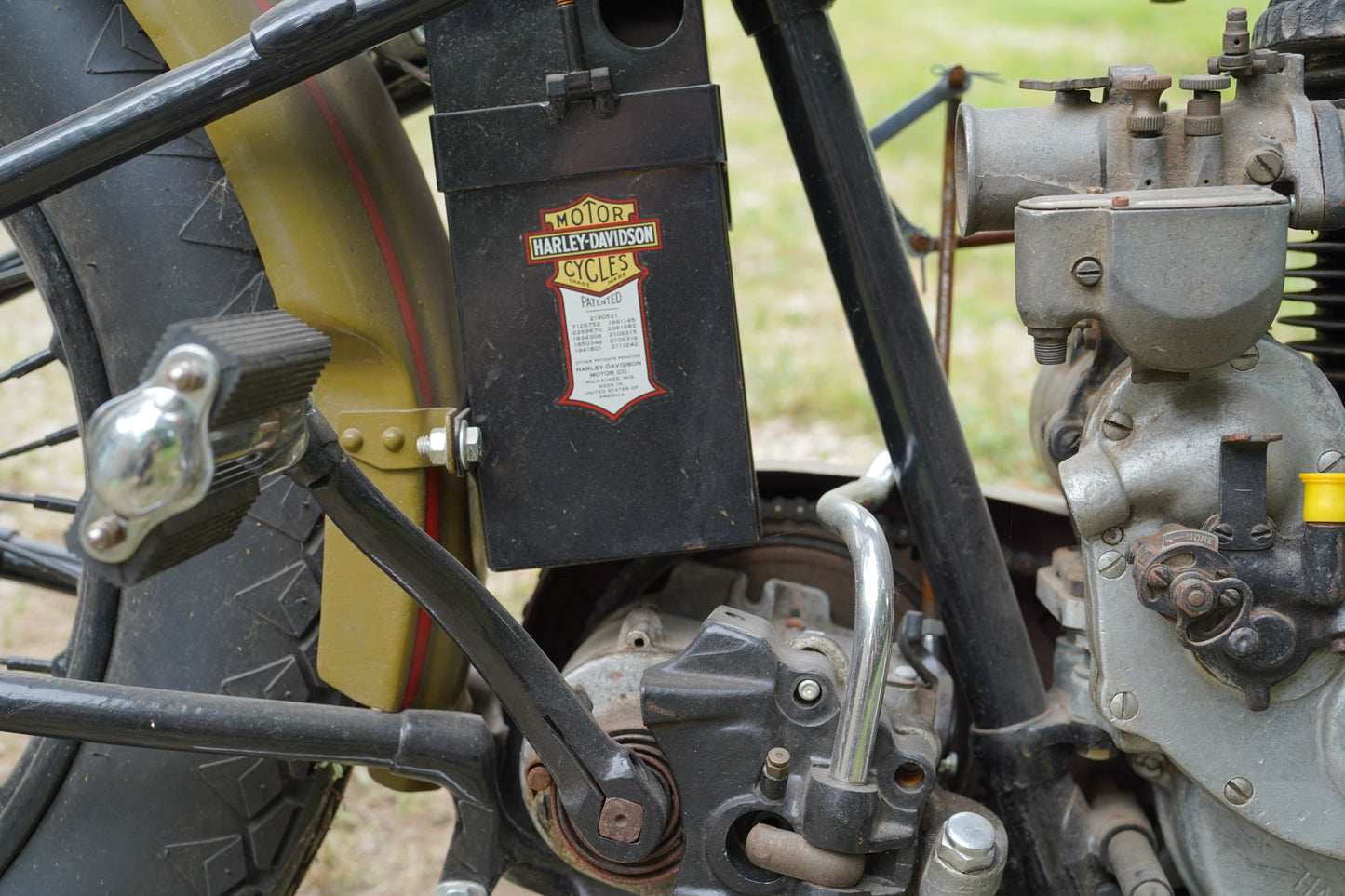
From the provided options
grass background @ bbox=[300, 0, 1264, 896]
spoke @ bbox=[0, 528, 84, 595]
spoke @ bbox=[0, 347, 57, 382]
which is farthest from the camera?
grass background @ bbox=[300, 0, 1264, 896]

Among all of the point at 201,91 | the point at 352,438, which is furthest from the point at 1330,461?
the point at 201,91

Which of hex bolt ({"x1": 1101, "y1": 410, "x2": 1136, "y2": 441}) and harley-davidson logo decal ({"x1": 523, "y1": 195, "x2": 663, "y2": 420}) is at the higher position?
harley-davidson logo decal ({"x1": 523, "y1": 195, "x2": 663, "y2": 420})

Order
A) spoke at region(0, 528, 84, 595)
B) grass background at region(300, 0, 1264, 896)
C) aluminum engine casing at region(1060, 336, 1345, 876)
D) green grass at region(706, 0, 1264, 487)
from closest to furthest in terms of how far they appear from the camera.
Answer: aluminum engine casing at region(1060, 336, 1345, 876) → spoke at region(0, 528, 84, 595) → grass background at region(300, 0, 1264, 896) → green grass at region(706, 0, 1264, 487)

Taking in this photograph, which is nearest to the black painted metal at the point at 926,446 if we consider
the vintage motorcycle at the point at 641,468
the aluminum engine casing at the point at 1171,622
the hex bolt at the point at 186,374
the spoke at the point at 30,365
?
the vintage motorcycle at the point at 641,468

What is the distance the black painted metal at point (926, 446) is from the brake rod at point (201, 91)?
391 millimetres

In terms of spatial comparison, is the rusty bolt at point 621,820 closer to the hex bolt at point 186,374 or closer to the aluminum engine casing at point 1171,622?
the aluminum engine casing at point 1171,622

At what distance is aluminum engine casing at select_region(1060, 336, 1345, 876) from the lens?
1.05 m

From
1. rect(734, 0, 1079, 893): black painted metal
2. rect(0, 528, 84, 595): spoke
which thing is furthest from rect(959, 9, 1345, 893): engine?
rect(0, 528, 84, 595): spoke

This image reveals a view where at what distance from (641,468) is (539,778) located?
1.09 ft

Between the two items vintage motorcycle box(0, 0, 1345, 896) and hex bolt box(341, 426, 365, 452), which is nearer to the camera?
vintage motorcycle box(0, 0, 1345, 896)

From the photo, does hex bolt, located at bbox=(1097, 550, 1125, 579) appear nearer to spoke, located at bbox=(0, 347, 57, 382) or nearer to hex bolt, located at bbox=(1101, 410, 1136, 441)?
hex bolt, located at bbox=(1101, 410, 1136, 441)

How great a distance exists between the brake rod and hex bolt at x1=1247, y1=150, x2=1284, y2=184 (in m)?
0.70

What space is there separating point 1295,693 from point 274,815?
1.05 meters

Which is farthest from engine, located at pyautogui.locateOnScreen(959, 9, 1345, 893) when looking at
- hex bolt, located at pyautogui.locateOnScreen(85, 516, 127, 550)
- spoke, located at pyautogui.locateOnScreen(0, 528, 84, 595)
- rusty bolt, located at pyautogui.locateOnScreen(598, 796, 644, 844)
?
spoke, located at pyautogui.locateOnScreen(0, 528, 84, 595)
